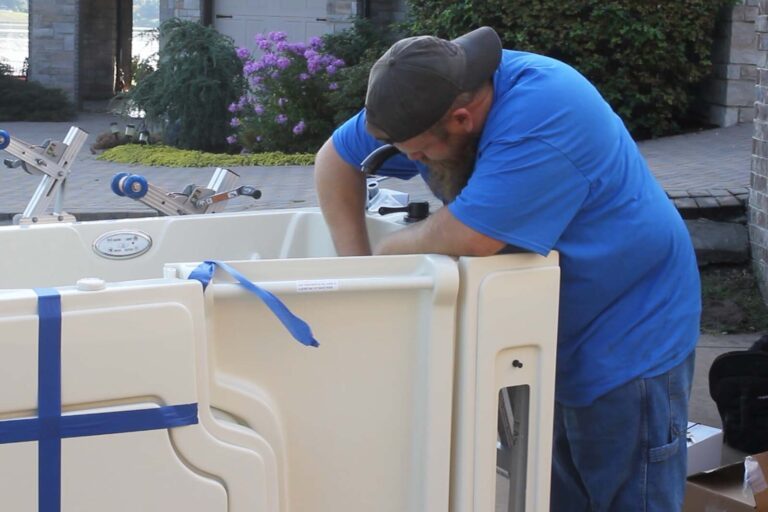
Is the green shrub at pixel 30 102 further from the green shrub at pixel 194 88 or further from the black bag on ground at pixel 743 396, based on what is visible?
the black bag on ground at pixel 743 396

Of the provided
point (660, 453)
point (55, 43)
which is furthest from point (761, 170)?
point (55, 43)

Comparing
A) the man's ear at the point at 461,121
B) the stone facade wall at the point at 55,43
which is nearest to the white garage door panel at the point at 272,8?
the stone facade wall at the point at 55,43

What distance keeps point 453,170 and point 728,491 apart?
159 cm

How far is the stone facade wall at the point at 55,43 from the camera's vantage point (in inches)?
716

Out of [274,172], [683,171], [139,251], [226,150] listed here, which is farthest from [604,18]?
[139,251]

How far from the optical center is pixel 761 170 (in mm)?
6496

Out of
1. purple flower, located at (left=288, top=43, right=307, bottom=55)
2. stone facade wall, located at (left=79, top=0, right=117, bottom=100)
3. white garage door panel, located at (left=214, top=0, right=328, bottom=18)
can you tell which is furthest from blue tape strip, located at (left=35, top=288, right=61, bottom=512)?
stone facade wall, located at (left=79, top=0, right=117, bottom=100)

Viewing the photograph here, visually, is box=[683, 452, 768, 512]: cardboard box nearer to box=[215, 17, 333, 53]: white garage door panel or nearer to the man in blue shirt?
the man in blue shirt

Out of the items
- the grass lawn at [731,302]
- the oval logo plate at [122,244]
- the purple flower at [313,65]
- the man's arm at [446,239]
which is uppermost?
the purple flower at [313,65]

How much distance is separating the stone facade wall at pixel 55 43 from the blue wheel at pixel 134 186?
1456 centimetres

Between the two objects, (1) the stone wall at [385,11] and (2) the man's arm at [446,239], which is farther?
(1) the stone wall at [385,11]

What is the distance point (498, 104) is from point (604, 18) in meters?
8.80

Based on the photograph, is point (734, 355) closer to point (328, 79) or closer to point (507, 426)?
point (507, 426)

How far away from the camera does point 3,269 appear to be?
281 centimetres
